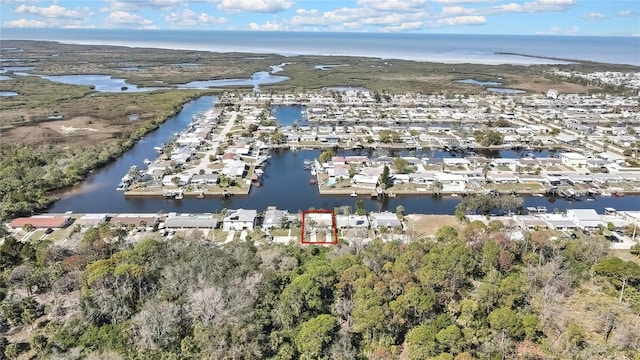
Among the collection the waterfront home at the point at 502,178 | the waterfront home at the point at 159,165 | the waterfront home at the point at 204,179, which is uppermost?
the waterfront home at the point at 502,178

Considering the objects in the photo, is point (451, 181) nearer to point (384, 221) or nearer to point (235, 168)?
point (384, 221)

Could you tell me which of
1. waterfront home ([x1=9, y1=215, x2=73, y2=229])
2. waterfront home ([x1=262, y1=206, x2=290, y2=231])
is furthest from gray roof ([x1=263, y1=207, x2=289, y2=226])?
waterfront home ([x1=9, y1=215, x2=73, y2=229])

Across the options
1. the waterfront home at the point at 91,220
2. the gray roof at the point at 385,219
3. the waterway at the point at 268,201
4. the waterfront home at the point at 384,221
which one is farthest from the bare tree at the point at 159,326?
the waterway at the point at 268,201

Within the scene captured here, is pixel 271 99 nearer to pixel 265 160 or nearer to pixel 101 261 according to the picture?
pixel 265 160

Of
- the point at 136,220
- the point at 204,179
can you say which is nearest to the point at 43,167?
the point at 204,179

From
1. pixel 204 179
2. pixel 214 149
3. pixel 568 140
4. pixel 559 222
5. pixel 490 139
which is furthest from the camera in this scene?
pixel 568 140

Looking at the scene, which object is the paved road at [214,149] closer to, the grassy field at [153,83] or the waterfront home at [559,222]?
the grassy field at [153,83]

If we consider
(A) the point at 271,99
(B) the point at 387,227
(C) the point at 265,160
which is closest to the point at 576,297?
(B) the point at 387,227
